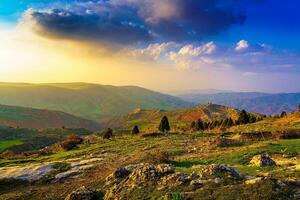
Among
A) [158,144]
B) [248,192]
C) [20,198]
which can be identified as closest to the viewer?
[248,192]

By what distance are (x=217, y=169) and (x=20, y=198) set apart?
13.2 metres

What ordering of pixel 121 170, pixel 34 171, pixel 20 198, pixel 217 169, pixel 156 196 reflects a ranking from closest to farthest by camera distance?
pixel 156 196
pixel 217 169
pixel 121 170
pixel 20 198
pixel 34 171

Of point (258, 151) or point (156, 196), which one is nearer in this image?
point (156, 196)

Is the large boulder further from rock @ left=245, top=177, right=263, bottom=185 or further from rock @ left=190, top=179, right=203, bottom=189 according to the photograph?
rock @ left=245, top=177, right=263, bottom=185

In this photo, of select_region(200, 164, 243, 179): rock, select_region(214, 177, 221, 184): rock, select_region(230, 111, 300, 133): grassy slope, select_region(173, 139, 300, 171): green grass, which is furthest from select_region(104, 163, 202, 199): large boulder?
select_region(230, 111, 300, 133): grassy slope

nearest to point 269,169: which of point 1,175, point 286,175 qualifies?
point 286,175

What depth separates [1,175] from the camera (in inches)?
1244

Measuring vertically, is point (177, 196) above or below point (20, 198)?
above

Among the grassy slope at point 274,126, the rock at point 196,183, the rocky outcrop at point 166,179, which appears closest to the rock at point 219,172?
the rocky outcrop at point 166,179

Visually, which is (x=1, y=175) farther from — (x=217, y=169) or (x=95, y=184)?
(x=217, y=169)

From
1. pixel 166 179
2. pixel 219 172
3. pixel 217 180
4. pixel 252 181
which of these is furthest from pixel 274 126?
pixel 252 181

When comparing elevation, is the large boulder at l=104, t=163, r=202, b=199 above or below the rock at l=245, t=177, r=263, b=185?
below

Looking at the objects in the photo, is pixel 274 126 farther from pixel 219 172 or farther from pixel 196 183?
pixel 196 183

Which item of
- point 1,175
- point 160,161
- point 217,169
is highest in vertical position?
point 217,169
